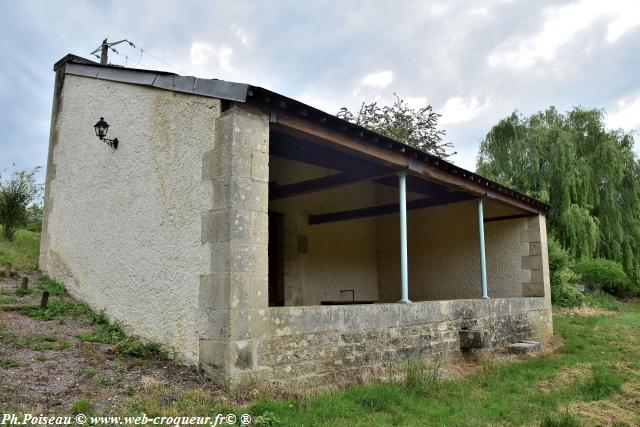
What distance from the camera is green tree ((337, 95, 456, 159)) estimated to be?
63.2ft

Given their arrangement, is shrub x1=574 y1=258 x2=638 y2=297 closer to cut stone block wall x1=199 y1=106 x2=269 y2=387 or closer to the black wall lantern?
cut stone block wall x1=199 y1=106 x2=269 y2=387

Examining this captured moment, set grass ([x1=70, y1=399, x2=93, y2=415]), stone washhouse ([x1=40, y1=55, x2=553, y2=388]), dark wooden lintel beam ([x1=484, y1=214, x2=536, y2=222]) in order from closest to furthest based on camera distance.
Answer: grass ([x1=70, y1=399, x2=93, y2=415]) < stone washhouse ([x1=40, y1=55, x2=553, y2=388]) < dark wooden lintel beam ([x1=484, y1=214, x2=536, y2=222])

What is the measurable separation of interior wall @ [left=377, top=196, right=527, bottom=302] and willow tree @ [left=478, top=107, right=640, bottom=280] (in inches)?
262

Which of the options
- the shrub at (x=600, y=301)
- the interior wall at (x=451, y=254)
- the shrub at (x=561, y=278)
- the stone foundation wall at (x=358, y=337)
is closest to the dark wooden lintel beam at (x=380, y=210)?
the interior wall at (x=451, y=254)

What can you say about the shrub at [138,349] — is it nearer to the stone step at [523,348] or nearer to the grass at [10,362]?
the grass at [10,362]

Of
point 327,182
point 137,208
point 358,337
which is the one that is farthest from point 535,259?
point 137,208

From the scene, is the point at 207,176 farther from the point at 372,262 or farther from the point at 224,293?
the point at 372,262

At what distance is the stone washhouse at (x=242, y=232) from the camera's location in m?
4.46

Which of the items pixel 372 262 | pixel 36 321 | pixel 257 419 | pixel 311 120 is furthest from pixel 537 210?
pixel 36 321

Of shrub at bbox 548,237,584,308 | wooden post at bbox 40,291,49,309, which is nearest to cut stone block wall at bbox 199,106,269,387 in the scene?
wooden post at bbox 40,291,49,309

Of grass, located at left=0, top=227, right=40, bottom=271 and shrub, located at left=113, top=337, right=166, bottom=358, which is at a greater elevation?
grass, located at left=0, top=227, right=40, bottom=271

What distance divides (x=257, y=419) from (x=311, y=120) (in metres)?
2.78

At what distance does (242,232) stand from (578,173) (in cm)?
1454

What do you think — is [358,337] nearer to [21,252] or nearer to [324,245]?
[324,245]
